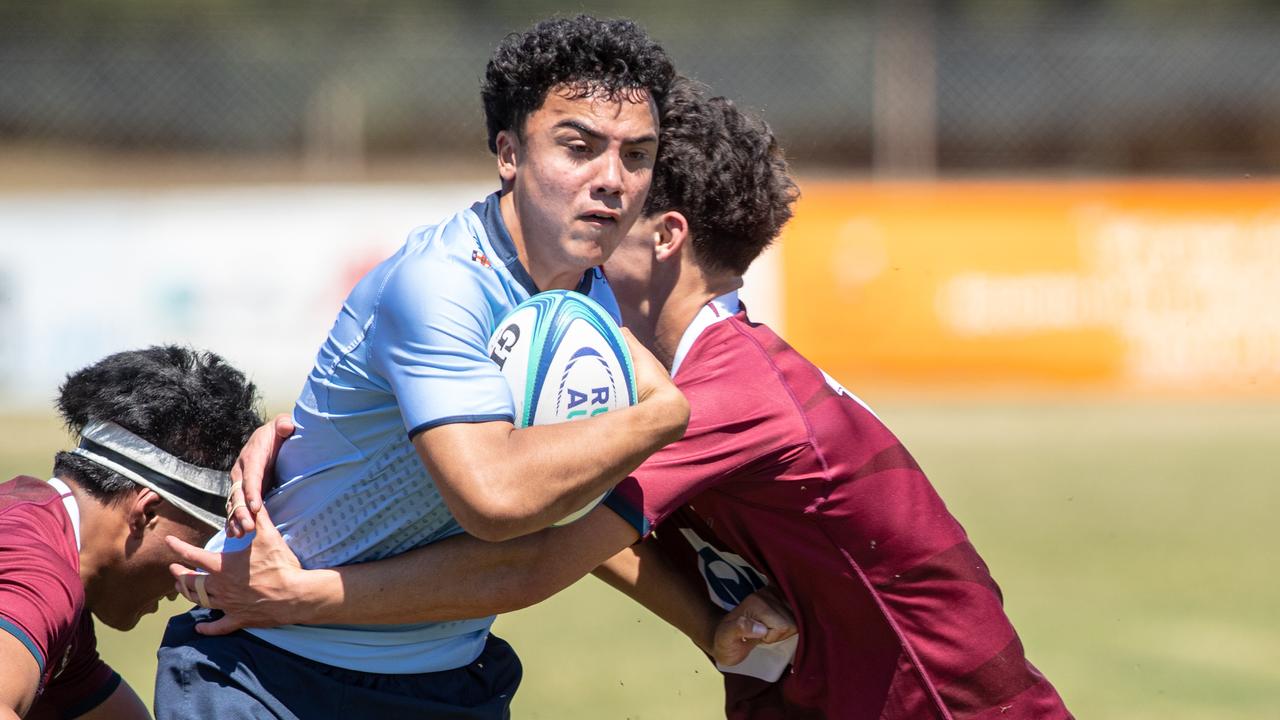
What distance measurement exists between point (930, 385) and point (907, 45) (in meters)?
6.28

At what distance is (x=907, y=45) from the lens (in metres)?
21.0

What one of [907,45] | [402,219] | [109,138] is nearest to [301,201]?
[402,219]

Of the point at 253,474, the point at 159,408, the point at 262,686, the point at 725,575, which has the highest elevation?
the point at 159,408

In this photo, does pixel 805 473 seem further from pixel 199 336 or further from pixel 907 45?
pixel 907 45

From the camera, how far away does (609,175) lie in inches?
126

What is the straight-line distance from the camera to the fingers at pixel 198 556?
329cm

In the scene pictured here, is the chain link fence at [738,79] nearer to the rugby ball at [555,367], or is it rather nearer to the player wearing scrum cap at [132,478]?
the player wearing scrum cap at [132,478]

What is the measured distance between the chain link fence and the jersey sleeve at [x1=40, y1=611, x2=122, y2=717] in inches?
675

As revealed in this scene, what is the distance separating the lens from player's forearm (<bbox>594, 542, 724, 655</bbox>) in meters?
3.75

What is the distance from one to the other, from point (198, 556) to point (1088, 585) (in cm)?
675

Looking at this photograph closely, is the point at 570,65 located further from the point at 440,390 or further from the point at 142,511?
the point at 142,511

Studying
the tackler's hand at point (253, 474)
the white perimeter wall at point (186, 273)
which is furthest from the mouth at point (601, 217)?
the white perimeter wall at point (186, 273)

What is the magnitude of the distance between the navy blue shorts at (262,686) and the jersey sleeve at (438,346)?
2.52 feet

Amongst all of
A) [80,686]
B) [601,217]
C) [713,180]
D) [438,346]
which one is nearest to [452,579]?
[438,346]
